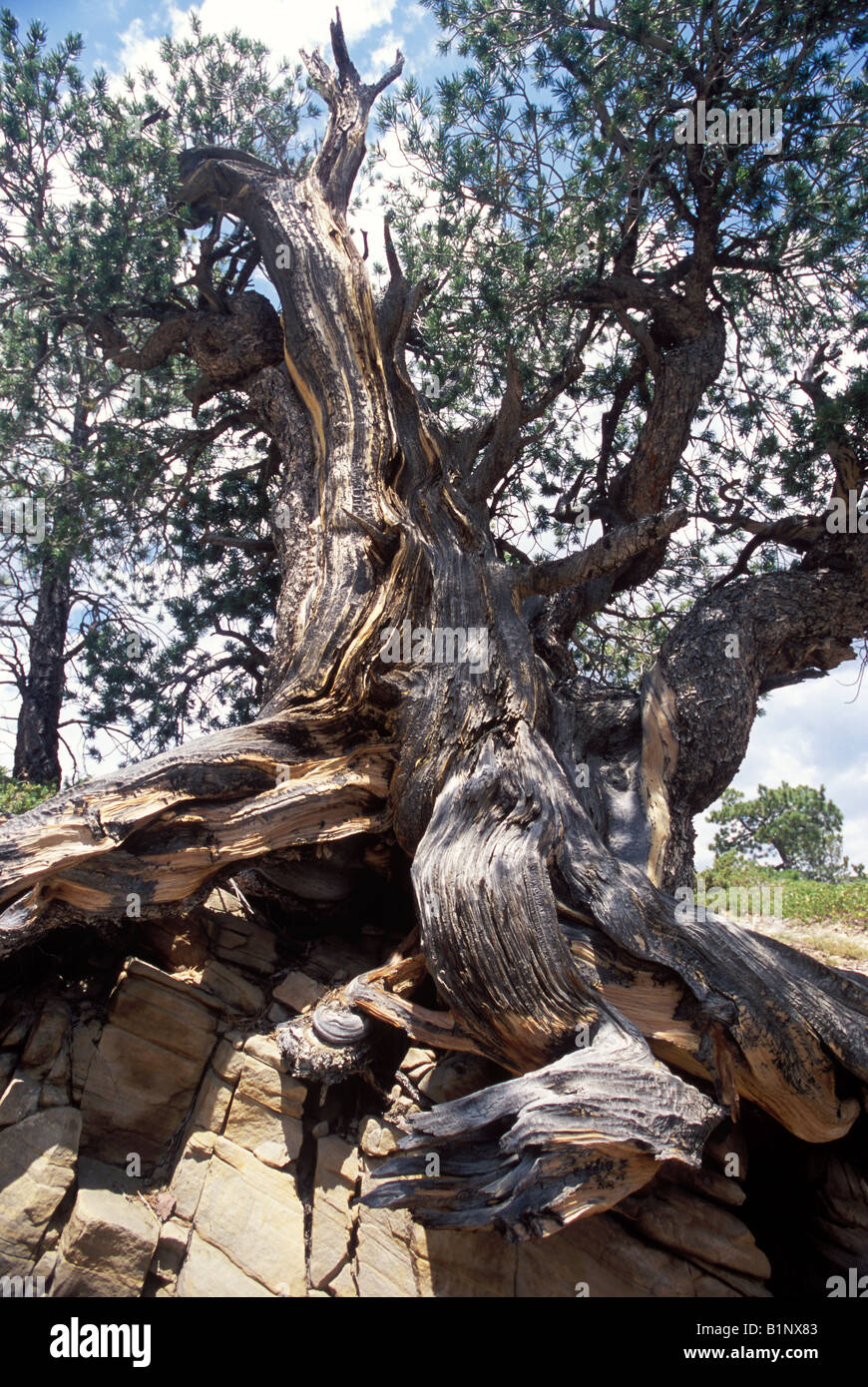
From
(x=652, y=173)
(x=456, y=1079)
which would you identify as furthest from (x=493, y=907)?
(x=652, y=173)

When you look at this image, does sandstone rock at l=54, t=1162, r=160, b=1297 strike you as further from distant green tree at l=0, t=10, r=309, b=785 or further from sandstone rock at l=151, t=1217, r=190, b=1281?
distant green tree at l=0, t=10, r=309, b=785

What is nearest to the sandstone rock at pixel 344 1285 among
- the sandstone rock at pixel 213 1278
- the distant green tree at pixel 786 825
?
the sandstone rock at pixel 213 1278

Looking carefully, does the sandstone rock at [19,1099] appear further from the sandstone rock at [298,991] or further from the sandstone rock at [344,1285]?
the sandstone rock at [344,1285]

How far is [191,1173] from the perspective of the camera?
379 cm

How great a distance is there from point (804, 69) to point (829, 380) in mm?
2068

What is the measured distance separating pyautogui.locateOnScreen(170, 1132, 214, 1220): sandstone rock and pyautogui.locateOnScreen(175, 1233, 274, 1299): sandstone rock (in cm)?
16

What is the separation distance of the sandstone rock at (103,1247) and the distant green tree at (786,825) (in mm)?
15116

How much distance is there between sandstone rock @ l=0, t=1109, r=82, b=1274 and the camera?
3322mm

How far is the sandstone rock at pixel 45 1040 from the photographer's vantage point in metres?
3.84

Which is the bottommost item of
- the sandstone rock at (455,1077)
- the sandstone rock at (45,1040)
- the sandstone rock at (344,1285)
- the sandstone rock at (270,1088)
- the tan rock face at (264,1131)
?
the sandstone rock at (344,1285)

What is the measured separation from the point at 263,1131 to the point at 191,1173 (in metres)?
0.35

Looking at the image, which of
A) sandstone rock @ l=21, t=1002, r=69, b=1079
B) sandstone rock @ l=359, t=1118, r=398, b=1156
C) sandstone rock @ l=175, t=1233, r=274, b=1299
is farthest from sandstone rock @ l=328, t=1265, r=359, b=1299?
sandstone rock @ l=21, t=1002, r=69, b=1079

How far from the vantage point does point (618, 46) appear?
6.38 m

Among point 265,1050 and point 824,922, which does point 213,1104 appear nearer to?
point 265,1050
